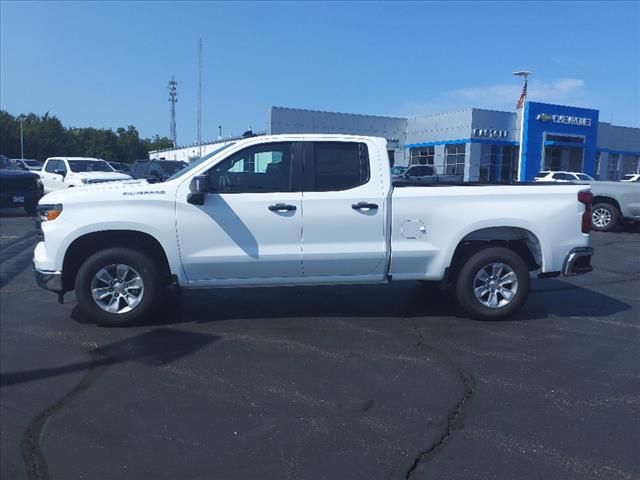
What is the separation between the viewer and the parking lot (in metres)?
3.59

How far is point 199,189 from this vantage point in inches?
242

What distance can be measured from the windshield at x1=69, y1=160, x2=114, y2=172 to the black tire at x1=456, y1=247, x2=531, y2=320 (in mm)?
17559

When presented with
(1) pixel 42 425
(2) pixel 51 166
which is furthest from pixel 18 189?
(1) pixel 42 425

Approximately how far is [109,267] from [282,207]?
185 centimetres

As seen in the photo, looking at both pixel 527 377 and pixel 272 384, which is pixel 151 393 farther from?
pixel 527 377

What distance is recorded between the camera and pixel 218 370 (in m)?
5.10

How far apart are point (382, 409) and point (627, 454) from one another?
1.54 m

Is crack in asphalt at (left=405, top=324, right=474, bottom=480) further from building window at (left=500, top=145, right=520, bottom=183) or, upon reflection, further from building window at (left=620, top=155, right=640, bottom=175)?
building window at (left=620, top=155, right=640, bottom=175)

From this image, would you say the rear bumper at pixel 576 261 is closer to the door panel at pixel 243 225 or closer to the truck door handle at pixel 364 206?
the truck door handle at pixel 364 206

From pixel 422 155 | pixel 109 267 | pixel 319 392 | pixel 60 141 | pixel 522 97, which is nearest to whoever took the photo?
pixel 319 392

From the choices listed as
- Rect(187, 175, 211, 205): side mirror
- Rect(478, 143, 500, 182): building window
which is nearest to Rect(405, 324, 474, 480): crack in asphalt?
Rect(187, 175, 211, 205): side mirror

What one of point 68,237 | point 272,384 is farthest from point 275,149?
point 272,384

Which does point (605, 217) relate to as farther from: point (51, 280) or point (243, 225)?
point (51, 280)

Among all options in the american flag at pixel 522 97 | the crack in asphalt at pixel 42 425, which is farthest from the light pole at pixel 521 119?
the crack in asphalt at pixel 42 425
